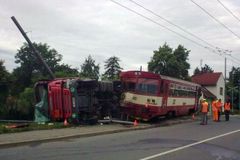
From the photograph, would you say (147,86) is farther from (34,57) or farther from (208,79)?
(34,57)

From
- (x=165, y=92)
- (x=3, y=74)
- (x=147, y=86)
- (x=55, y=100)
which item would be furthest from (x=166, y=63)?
(x=55, y=100)

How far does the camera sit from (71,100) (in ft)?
83.2

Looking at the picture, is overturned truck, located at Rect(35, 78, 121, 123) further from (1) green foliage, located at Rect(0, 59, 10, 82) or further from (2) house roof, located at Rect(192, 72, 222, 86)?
(2) house roof, located at Rect(192, 72, 222, 86)

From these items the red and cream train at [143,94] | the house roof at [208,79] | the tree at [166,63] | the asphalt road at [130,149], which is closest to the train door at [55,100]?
the red and cream train at [143,94]

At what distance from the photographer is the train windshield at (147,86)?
97.0 ft

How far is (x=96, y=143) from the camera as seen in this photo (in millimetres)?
17531

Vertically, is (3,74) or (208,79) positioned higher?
(208,79)

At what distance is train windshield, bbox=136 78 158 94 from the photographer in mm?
29562

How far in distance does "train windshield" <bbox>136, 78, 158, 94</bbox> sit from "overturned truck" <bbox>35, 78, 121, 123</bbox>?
A: 7.30 ft

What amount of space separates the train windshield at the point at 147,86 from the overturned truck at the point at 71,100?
2224mm

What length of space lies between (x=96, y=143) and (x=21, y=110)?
2395 cm

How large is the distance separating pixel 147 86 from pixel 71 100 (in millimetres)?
5949

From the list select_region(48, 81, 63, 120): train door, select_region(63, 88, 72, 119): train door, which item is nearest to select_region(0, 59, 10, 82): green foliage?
select_region(48, 81, 63, 120): train door

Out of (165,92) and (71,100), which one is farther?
(165,92)
